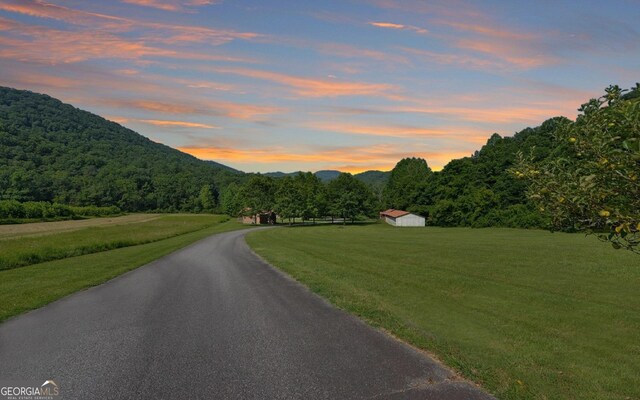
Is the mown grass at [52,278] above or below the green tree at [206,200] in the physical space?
below

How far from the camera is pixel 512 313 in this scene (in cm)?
1346

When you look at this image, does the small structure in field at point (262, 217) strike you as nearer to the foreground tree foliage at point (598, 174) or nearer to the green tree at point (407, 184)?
the green tree at point (407, 184)

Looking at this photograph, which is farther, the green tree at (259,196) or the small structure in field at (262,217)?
the small structure in field at (262,217)

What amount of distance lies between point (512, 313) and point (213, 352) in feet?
34.3

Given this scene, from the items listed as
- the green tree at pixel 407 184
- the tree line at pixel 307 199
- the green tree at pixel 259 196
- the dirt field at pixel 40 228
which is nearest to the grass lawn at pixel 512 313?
→ the dirt field at pixel 40 228

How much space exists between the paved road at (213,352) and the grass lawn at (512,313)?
118cm

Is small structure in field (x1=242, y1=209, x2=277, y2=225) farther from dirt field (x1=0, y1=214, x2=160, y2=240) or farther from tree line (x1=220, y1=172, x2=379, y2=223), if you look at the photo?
dirt field (x1=0, y1=214, x2=160, y2=240)

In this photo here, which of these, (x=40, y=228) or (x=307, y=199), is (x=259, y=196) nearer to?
(x=307, y=199)

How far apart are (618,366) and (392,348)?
17.2ft

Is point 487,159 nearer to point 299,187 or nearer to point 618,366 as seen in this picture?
point 299,187

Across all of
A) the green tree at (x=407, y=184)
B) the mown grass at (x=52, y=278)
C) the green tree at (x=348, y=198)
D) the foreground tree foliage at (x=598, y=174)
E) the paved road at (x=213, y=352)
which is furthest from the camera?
the green tree at (x=407, y=184)

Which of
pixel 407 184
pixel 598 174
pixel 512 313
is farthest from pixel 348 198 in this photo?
pixel 598 174

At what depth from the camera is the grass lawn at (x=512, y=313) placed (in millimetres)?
8258

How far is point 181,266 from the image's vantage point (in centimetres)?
2516
